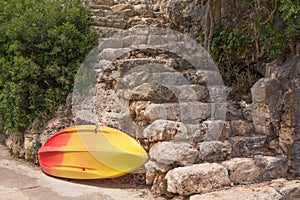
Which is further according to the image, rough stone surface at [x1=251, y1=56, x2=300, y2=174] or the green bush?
the green bush

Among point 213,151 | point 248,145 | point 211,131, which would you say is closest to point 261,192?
A: point 213,151

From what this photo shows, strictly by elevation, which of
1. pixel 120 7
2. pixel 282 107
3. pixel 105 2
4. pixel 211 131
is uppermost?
pixel 105 2

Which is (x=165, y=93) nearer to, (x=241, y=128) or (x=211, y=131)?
(x=211, y=131)

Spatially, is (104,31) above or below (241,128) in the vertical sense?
above

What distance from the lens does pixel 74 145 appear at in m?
3.69

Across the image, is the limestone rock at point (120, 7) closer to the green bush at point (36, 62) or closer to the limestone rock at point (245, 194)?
the green bush at point (36, 62)

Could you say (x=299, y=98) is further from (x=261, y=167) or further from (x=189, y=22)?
(x=189, y=22)

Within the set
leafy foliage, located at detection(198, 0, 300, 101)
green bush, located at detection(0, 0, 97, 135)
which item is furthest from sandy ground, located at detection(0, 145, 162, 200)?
leafy foliage, located at detection(198, 0, 300, 101)

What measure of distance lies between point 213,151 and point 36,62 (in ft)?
9.51

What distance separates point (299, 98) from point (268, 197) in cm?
111

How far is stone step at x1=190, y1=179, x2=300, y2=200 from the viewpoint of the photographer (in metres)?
2.72

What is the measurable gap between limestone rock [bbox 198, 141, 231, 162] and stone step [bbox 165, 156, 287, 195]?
12 centimetres

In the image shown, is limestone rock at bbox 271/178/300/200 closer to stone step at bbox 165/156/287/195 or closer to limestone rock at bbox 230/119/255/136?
stone step at bbox 165/156/287/195

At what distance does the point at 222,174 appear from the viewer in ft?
9.82
